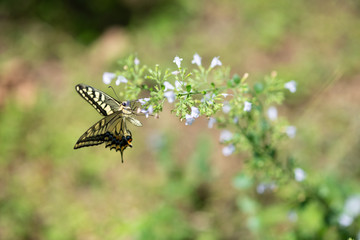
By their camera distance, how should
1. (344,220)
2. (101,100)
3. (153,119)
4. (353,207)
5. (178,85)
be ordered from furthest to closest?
1. (153,119)
2. (353,207)
3. (344,220)
4. (101,100)
5. (178,85)

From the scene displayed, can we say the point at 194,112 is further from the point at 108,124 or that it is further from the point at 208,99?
the point at 108,124

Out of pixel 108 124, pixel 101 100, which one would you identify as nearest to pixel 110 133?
pixel 108 124

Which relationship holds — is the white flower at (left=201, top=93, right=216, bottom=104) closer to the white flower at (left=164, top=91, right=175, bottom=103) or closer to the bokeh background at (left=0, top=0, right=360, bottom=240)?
the white flower at (left=164, top=91, right=175, bottom=103)

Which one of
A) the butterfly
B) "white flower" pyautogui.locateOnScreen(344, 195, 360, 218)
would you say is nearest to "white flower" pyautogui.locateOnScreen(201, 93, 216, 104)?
the butterfly

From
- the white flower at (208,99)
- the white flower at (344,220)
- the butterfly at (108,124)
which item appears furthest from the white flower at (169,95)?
the white flower at (344,220)

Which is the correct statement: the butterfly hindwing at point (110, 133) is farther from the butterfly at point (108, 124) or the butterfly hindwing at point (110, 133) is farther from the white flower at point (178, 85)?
the white flower at point (178, 85)

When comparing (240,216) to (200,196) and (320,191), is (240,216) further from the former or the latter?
(320,191)
